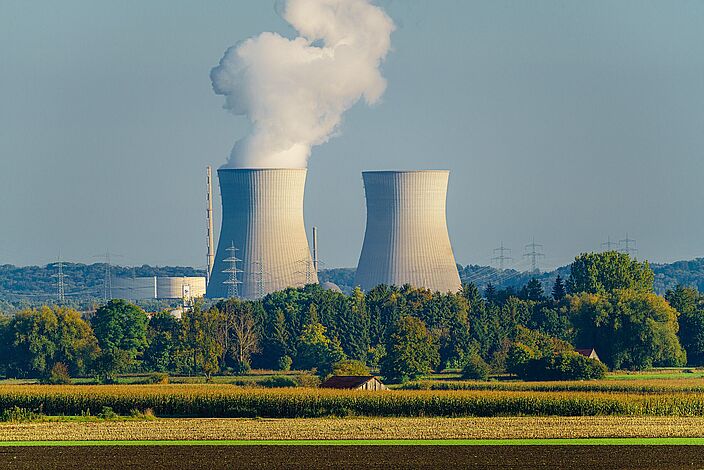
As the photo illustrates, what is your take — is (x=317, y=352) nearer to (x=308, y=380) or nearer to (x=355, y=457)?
(x=308, y=380)

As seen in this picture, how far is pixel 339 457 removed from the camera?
2238 centimetres

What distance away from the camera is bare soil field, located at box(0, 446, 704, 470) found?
21.3 m

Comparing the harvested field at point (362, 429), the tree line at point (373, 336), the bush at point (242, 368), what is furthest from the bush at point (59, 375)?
the harvested field at point (362, 429)

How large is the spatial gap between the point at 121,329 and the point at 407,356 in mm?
10681

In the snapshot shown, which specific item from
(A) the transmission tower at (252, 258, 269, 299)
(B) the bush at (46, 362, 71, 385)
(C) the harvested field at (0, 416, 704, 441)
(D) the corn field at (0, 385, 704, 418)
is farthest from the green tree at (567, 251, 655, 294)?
(C) the harvested field at (0, 416, 704, 441)

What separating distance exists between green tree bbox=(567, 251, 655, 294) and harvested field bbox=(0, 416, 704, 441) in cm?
3142

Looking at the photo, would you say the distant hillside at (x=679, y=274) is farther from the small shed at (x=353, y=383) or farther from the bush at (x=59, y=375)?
the small shed at (x=353, y=383)

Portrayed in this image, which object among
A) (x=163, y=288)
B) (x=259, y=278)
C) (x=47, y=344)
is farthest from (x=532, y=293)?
(x=163, y=288)

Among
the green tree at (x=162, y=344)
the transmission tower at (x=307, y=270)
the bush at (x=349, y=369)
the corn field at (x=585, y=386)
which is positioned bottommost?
the corn field at (x=585, y=386)

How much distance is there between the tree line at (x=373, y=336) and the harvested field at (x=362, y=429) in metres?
12.7

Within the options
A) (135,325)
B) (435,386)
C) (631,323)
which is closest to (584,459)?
(435,386)

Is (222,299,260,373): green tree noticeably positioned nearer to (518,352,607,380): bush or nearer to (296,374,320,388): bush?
(296,374,320,388): bush

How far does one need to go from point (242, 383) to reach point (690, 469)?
24.3 m

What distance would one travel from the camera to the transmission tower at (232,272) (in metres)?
58.1
